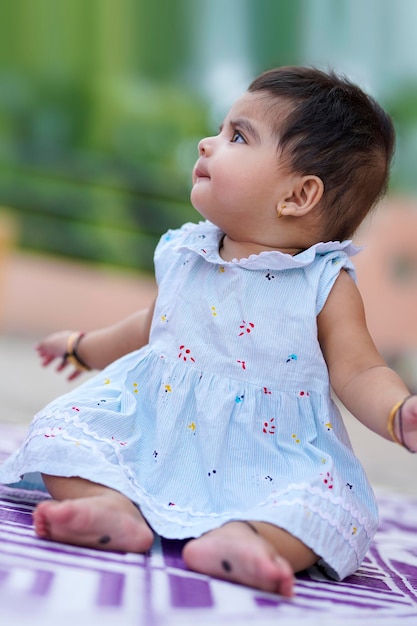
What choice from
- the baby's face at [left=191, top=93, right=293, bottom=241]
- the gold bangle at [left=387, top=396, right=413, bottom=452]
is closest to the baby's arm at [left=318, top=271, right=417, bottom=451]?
the gold bangle at [left=387, top=396, right=413, bottom=452]

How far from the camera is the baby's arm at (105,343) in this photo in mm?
1336

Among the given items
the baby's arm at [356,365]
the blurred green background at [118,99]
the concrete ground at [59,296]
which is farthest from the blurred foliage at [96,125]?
the baby's arm at [356,365]

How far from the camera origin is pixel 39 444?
1.05 metres

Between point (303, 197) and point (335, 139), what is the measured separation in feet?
0.27

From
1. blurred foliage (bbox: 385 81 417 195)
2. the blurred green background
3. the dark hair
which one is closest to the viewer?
the dark hair

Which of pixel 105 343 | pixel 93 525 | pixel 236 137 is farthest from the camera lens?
pixel 105 343

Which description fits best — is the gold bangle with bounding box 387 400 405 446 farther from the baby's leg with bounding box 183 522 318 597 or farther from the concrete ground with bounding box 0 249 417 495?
the concrete ground with bounding box 0 249 417 495

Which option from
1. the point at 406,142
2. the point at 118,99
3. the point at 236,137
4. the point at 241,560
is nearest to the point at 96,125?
the point at 118,99

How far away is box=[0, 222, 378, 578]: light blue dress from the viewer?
3.34ft

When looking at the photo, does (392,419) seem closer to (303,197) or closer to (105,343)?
(303,197)

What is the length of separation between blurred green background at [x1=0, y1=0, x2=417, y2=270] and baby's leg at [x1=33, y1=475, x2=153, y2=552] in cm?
438

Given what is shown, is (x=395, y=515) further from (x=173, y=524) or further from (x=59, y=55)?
(x=59, y=55)

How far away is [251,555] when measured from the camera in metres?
0.84

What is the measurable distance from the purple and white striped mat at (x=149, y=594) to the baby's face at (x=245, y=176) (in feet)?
1.38
